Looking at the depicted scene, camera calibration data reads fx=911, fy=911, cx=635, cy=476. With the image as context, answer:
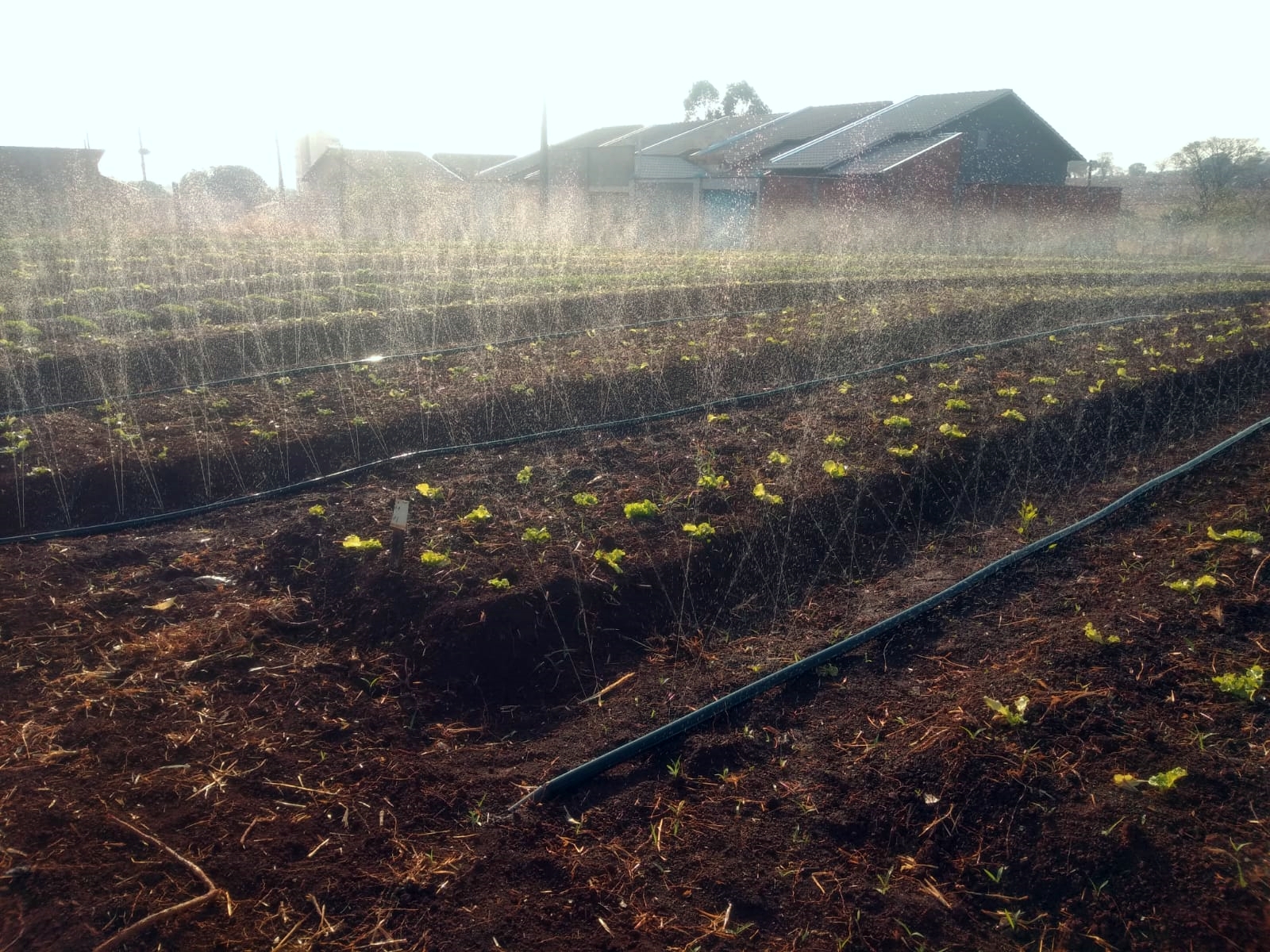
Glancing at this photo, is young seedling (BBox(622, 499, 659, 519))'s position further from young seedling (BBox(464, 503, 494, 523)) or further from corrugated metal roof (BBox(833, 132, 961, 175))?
corrugated metal roof (BBox(833, 132, 961, 175))

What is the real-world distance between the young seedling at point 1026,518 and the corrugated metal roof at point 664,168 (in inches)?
1130

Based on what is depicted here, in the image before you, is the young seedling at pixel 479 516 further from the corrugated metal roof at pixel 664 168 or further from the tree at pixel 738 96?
the tree at pixel 738 96

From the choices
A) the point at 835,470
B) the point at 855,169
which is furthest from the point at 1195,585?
the point at 855,169

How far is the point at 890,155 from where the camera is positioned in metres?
26.8

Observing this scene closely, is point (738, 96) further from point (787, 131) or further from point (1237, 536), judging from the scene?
point (1237, 536)

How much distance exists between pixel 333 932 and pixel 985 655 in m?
2.57

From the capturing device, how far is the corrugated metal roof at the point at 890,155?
2547 centimetres

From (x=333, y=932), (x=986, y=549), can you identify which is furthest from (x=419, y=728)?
(x=986, y=549)

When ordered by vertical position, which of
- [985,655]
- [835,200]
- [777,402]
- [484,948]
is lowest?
[484,948]

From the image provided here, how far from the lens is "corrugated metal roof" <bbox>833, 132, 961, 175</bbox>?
2547 cm

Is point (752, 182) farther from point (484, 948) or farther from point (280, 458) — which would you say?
point (484, 948)

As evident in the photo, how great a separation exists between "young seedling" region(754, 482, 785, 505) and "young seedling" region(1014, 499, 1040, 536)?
1299 millimetres

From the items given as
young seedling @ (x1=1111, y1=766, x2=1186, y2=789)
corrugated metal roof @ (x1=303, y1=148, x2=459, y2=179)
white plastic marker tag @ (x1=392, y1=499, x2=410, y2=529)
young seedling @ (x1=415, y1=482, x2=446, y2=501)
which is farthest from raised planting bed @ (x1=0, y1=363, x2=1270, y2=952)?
corrugated metal roof @ (x1=303, y1=148, x2=459, y2=179)

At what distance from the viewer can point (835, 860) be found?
2.71m
